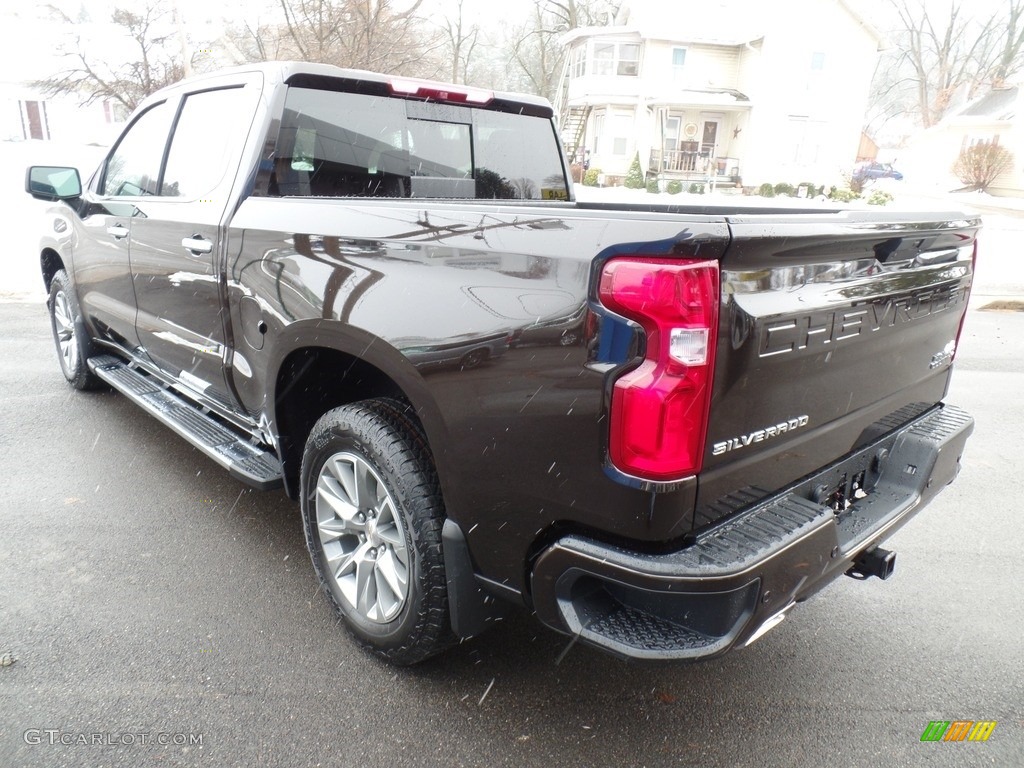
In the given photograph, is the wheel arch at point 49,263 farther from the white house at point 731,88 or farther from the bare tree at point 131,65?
the white house at point 731,88

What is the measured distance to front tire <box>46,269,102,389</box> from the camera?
4.94 meters

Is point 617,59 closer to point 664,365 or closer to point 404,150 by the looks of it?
point 404,150

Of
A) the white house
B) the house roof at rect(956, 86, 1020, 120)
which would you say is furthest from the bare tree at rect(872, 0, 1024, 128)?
the white house

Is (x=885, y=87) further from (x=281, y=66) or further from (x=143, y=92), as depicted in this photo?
(x=281, y=66)

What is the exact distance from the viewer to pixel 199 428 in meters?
3.55

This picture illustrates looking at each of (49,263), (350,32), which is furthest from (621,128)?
(49,263)

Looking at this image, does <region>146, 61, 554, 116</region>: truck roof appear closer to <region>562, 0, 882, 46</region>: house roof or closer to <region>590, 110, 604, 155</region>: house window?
<region>562, 0, 882, 46</region>: house roof

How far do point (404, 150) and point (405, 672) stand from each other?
2.20 meters

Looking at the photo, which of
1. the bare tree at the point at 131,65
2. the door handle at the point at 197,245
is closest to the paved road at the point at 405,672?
the door handle at the point at 197,245

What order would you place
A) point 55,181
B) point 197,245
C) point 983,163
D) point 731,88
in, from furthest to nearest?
1. point 983,163
2. point 731,88
3. point 55,181
4. point 197,245

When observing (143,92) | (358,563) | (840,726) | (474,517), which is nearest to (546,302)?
(474,517)

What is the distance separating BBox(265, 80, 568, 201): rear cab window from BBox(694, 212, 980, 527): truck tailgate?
2.00 metres

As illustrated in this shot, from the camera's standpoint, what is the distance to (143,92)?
77.6 ft

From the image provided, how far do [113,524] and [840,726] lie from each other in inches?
124
